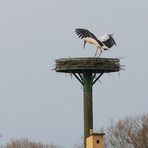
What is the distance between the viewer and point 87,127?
168ft

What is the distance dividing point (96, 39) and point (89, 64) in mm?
2133

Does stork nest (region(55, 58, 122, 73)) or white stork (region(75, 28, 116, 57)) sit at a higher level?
white stork (region(75, 28, 116, 57))

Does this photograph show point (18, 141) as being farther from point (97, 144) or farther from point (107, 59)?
point (97, 144)

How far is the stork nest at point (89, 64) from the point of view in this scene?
5031cm

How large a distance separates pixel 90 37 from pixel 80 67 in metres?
2.29

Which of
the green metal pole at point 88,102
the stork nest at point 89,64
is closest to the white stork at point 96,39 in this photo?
the stork nest at point 89,64

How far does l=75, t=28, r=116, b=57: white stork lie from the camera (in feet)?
160

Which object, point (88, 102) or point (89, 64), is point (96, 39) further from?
point (88, 102)

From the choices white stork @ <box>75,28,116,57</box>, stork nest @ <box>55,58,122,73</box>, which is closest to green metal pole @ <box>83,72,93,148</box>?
stork nest @ <box>55,58,122,73</box>

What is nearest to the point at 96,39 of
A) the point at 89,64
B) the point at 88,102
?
the point at 89,64

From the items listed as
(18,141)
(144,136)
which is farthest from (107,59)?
(18,141)

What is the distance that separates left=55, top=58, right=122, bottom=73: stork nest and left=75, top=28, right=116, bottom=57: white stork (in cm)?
132

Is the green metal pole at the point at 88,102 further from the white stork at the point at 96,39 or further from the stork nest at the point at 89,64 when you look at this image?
the white stork at the point at 96,39

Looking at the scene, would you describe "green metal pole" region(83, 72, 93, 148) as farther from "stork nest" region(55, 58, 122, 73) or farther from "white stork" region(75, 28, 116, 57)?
"white stork" region(75, 28, 116, 57)
